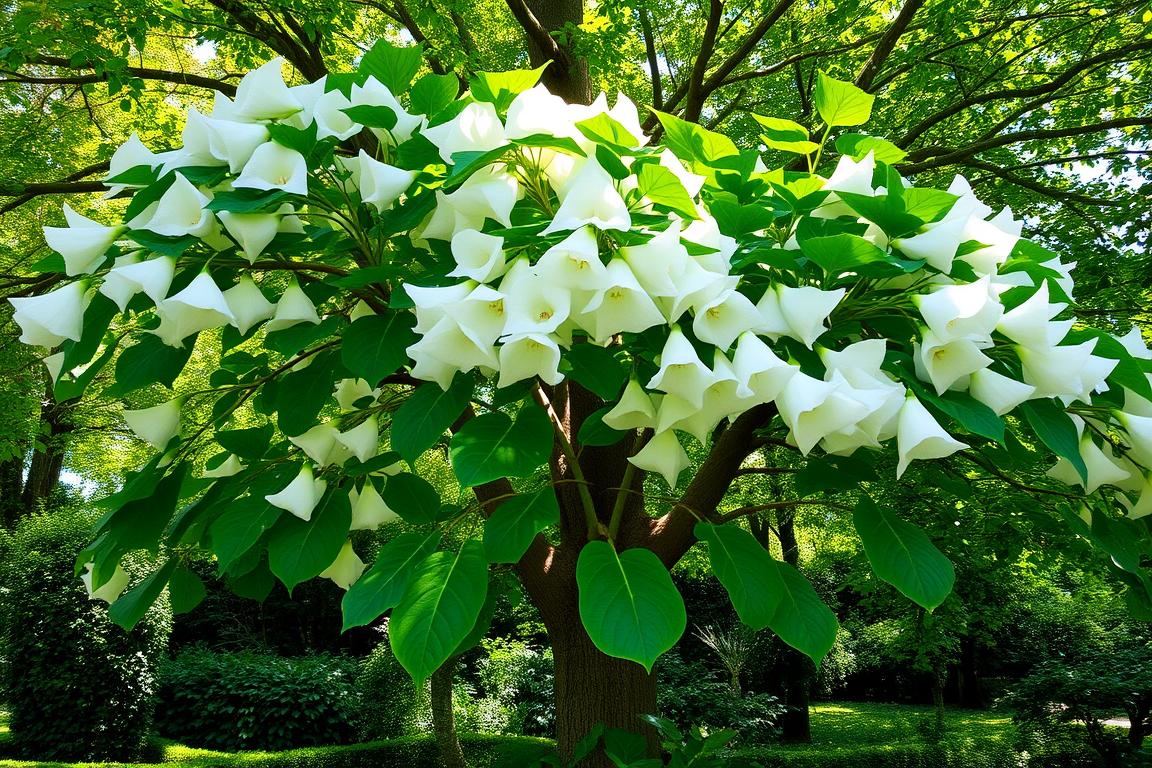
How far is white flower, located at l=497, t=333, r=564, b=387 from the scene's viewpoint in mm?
1164

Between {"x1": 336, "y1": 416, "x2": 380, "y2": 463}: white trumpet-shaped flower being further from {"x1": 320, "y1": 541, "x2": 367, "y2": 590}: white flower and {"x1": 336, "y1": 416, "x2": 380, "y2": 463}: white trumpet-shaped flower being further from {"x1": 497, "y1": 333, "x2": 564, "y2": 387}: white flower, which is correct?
→ {"x1": 497, "y1": 333, "x2": 564, "y2": 387}: white flower

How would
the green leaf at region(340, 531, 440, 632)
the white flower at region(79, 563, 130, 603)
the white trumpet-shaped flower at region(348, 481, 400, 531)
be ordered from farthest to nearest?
the white flower at region(79, 563, 130, 603), the white trumpet-shaped flower at region(348, 481, 400, 531), the green leaf at region(340, 531, 440, 632)

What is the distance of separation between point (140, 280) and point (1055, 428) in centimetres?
148

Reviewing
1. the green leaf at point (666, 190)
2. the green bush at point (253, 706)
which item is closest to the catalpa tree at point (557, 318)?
the green leaf at point (666, 190)

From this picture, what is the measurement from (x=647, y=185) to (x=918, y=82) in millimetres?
6079

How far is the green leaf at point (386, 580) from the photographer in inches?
49.1

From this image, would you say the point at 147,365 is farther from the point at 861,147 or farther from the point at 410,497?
the point at 861,147

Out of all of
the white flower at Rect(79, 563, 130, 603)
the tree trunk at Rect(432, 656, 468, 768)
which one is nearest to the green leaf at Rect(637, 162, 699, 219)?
the white flower at Rect(79, 563, 130, 603)

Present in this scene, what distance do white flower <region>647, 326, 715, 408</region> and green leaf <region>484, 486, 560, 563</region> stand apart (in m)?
0.36

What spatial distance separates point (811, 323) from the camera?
4.06 feet

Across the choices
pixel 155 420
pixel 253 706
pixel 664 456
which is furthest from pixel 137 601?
pixel 253 706

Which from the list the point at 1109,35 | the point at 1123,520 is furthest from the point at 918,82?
the point at 1123,520

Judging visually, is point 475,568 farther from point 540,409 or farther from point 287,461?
point 287,461

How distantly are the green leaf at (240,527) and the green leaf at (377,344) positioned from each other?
336 mm
